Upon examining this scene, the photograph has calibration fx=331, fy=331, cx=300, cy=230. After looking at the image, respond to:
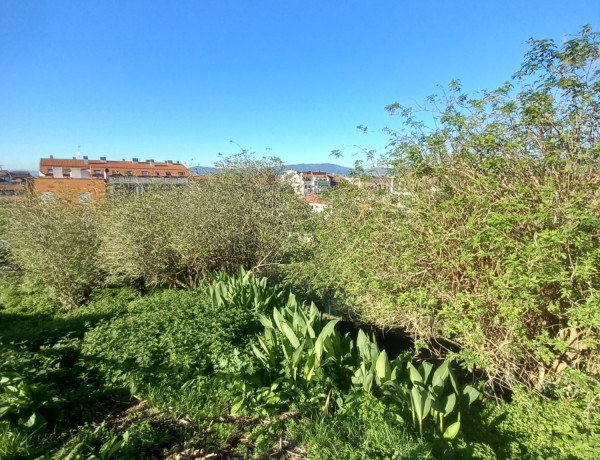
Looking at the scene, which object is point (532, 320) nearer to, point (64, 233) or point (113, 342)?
point (113, 342)

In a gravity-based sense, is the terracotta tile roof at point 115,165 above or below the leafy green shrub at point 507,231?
above

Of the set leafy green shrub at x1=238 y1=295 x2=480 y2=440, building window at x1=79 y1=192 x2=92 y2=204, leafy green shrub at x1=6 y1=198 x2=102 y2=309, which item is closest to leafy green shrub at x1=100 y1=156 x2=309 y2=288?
leafy green shrub at x1=6 y1=198 x2=102 y2=309

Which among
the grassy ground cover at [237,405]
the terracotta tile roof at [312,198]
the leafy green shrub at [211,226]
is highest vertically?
the terracotta tile roof at [312,198]

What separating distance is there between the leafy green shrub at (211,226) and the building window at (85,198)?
2.55 m

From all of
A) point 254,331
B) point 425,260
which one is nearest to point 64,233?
point 254,331

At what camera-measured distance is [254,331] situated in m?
4.62

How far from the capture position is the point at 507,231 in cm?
310

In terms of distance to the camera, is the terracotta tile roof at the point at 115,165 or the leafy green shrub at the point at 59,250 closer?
the leafy green shrub at the point at 59,250

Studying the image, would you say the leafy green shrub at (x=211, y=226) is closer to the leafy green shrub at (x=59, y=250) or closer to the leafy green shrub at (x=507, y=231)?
the leafy green shrub at (x=59, y=250)

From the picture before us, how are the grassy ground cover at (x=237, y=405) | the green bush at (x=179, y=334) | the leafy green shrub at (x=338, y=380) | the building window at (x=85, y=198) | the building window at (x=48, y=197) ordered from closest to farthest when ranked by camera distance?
the grassy ground cover at (x=237, y=405) < the leafy green shrub at (x=338, y=380) < the green bush at (x=179, y=334) < the building window at (x=48, y=197) < the building window at (x=85, y=198)

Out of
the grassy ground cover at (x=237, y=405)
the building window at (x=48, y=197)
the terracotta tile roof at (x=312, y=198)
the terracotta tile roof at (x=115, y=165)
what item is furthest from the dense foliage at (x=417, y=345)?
the terracotta tile roof at (x=115, y=165)

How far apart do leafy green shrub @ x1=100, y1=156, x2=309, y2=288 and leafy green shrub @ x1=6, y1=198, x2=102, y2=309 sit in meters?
0.68

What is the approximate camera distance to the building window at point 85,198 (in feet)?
33.1

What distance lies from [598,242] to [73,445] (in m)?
4.66
